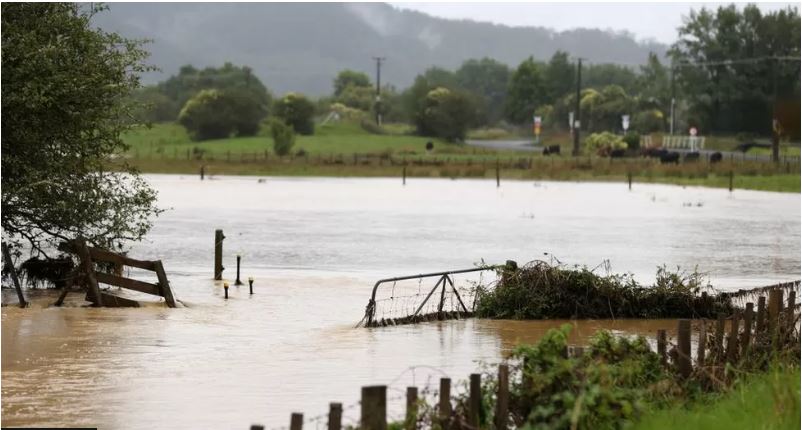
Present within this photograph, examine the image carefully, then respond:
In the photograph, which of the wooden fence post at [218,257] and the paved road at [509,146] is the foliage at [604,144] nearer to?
the paved road at [509,146]

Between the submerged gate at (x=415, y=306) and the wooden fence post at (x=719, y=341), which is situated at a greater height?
the wooden fence post at (x=719, y=341)

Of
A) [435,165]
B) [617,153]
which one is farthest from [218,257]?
[617,153]

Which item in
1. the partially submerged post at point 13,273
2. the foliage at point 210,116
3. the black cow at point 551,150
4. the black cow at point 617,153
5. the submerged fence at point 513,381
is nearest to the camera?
the submerged fence at point 513,381

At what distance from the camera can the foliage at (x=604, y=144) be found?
450 feet

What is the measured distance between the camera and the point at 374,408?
45.4 ft

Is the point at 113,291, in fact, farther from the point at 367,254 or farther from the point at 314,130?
the point at 314,130

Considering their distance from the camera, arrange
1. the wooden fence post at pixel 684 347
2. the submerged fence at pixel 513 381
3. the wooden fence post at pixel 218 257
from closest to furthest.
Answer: the submerged fence at pixel 513 381
the wooden fence post at pixel 684 347
the wooden fence post at pixel 218 257

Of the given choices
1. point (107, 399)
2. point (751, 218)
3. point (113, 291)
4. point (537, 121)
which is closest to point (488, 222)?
point (751, 218)

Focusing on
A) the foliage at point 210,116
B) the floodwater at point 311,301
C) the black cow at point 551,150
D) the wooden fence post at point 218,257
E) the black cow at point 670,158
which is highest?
the foliage at point 210,116

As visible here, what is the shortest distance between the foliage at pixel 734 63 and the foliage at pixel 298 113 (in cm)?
4225

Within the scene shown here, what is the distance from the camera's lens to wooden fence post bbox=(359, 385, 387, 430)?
13.7 metres

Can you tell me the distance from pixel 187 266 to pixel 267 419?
25.5 metres

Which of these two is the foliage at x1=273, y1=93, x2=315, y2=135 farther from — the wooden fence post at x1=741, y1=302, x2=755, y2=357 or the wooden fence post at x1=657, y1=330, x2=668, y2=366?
the wooden fence post at x1=657, y1=330, x2=668, y2=366

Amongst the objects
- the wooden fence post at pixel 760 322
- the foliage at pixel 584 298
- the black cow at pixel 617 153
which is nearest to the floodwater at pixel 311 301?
the foliage at pixel 584 298
